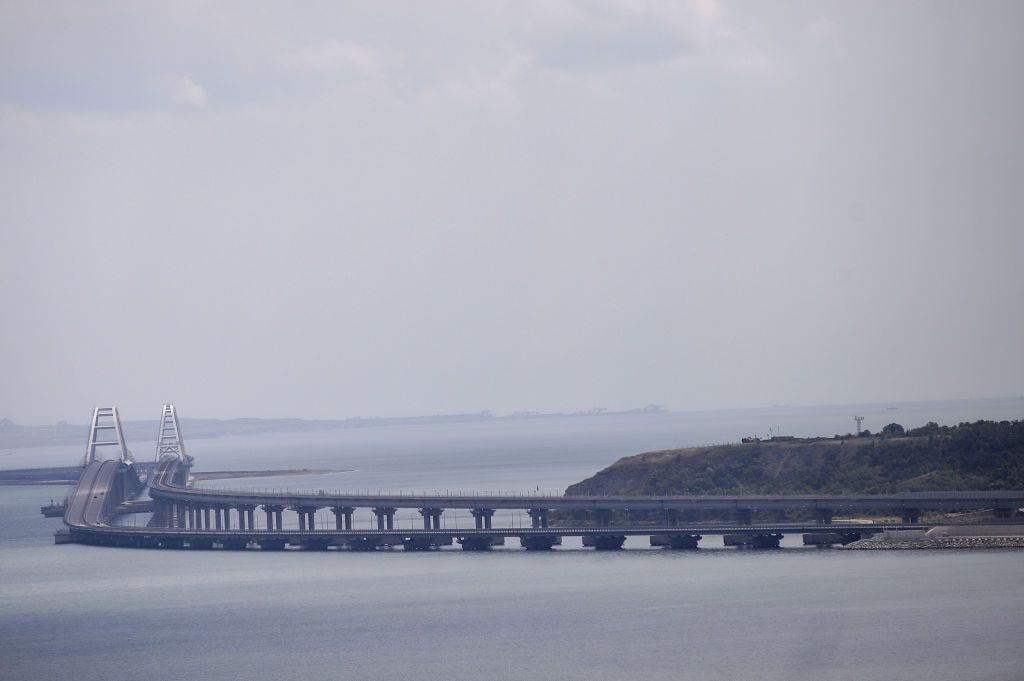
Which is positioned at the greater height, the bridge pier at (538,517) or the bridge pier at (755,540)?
the bridge pier at (538,517)

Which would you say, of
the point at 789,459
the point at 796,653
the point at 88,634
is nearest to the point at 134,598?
the point at 88,634

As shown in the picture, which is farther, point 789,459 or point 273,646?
point 789,459

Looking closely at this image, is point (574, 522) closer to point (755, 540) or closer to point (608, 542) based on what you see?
point (608, 542)

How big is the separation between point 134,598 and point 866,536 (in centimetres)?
4284

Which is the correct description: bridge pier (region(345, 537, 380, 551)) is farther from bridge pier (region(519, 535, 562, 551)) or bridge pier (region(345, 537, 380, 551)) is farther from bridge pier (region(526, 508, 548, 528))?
bridge pier (region(519, 535, 562, 551))

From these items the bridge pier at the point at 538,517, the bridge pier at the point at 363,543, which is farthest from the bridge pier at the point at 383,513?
the bridge pier at the point at 538,517

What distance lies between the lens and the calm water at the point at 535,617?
198 feet

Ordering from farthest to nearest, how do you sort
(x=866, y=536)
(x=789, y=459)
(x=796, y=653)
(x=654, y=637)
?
1. (x=789, y=459)
2. (x=866, y=536)
3. (x=654, y=637)
4. (x=796, y=653)

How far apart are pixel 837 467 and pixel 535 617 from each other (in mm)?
52885

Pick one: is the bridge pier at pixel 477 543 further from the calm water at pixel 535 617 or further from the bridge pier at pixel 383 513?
the bridge pier at pixel 383 513

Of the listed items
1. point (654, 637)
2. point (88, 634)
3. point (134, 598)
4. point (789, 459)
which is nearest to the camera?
point (654, 637)

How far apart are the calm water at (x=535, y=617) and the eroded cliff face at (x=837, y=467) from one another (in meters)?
21.2

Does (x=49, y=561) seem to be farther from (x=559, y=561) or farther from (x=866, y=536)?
(x=866, y=536)

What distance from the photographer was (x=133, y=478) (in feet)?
626
